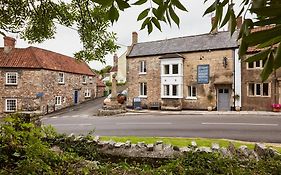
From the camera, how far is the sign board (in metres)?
29.9

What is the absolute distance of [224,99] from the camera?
29062mm

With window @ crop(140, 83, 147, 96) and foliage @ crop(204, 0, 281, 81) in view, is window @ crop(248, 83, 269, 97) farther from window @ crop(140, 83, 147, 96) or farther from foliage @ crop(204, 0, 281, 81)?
foliage @ crop(204, 0, 281, 81)

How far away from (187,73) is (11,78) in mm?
23152

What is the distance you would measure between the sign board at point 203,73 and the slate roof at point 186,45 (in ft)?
7.32

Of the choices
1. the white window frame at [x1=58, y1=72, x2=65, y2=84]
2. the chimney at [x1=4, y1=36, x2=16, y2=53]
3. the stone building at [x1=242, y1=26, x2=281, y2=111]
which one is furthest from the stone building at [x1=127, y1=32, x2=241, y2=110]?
the chimney at [x1=4, y1=36, x2=16, y2=53]

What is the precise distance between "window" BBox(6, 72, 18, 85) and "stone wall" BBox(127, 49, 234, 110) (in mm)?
15228

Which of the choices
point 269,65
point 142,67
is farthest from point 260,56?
point 142,67

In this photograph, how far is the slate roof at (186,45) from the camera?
29645 mm

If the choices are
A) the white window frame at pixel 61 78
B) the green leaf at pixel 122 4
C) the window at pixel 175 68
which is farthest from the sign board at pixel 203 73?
the green leaf at pixel 122 4

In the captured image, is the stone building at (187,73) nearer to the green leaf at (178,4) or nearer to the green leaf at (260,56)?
the green leaf at (178,4)

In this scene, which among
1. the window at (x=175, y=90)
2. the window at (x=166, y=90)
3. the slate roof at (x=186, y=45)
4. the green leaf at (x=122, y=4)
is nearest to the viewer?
the green leaf at (x=122, y=4)

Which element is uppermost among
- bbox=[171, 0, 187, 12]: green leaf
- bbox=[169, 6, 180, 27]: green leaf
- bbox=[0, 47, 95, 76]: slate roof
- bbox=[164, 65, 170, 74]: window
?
bbox=[0, 47, 95, 76]: slate roof

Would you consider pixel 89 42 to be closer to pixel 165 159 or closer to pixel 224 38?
pixel 165 159

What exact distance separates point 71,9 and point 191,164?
569 cm
